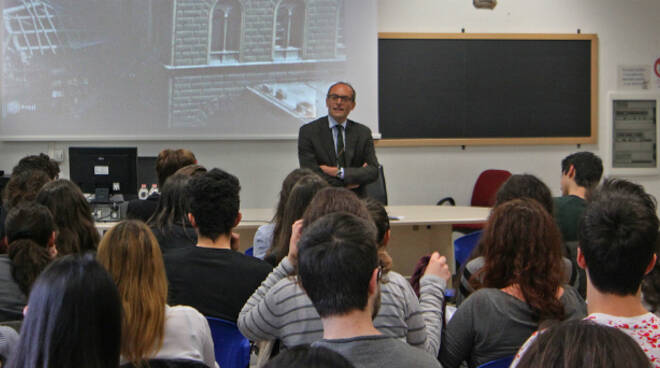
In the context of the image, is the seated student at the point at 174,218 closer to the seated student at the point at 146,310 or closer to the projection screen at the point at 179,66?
the seated student at the point at 146,310

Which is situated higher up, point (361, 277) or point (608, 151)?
point (608, 151)

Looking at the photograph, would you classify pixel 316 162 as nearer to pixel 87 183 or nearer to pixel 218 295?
pixel 87 183

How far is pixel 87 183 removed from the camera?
4.52 meters

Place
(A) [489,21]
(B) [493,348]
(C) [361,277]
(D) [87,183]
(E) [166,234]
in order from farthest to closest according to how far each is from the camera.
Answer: (A) [489,21] < (D) [87,183] < (E) [166,234] < (B) [493,348] < (C) [361,277]

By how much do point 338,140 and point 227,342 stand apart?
3.03 meters

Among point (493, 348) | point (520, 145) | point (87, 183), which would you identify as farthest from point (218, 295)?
point (520, 145)

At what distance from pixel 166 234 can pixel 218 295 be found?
66cm

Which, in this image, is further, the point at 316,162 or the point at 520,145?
the point at 520,145

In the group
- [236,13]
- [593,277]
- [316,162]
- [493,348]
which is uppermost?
[236,13]

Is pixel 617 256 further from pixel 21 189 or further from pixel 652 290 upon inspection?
pixel 21 189

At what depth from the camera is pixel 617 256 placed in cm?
153

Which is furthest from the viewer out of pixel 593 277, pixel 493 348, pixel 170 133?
pixel 170 133

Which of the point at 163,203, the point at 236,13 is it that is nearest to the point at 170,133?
the point at 236,13

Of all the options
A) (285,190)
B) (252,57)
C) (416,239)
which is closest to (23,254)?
(285,190)
